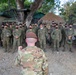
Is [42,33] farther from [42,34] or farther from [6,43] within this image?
[6,43]

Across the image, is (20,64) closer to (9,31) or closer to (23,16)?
(9,31)

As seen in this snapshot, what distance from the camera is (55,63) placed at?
37.4ft

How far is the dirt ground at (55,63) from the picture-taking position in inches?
384

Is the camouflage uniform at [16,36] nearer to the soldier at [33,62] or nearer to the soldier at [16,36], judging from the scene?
the soldier at [16,36]

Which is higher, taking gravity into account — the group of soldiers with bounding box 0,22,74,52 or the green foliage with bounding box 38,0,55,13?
the green foliage with bounding box 38,0,55,13

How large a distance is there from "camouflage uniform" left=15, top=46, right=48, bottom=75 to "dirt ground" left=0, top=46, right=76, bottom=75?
15.7 ft

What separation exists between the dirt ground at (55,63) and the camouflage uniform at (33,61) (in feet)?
15.7

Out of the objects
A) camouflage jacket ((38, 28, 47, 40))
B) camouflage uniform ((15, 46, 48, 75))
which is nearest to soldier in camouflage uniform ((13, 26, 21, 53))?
camouflage jacket ((38, 28, 47, 40))

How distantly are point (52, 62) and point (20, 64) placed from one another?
711 centimetres

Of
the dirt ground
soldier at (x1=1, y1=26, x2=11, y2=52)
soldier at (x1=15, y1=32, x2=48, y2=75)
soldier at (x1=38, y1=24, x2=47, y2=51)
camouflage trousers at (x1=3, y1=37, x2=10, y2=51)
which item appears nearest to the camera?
soldier at (x1=15, y1=32, x2=48, y2=75)

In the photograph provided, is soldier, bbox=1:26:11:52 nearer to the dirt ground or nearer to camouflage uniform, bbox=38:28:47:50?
the dirt ground

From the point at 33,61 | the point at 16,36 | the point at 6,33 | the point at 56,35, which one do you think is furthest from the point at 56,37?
the point at 33,61

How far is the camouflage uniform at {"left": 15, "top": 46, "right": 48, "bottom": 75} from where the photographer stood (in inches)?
179

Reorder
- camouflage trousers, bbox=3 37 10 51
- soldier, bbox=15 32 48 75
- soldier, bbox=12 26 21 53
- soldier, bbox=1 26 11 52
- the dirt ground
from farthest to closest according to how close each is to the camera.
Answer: camouflage trousers, bbox=3 37 10 51, soldier, bbox=1 26 11 52, soldier, bbox=12 26 21 53, the dirt ground, soldier, bbox=15 32 48 75
